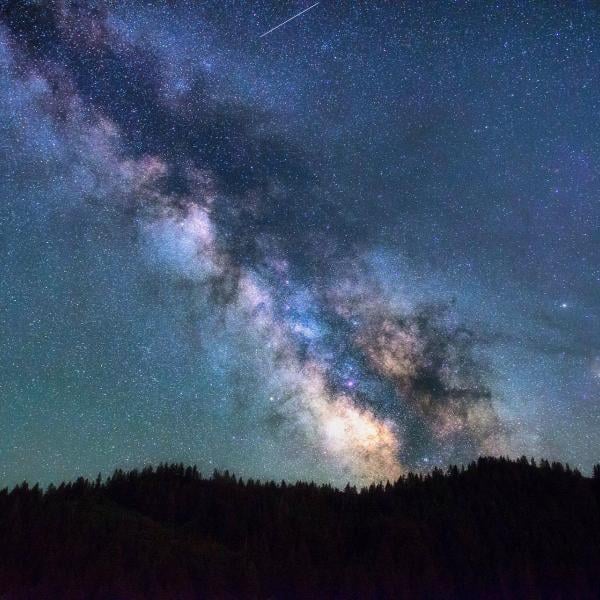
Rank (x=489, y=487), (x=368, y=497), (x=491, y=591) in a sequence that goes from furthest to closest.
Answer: (x=368, y=497)
(x=489, y=487)
(x=491, y=591)

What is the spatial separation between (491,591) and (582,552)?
5.84 feet

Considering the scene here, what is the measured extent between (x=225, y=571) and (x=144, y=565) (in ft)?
3.83

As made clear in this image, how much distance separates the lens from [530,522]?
34.1 ft

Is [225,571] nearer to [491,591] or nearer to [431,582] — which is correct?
[431,582]

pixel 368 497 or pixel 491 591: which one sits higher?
pixel 368 497

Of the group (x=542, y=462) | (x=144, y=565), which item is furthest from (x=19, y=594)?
(x=542, y=462)

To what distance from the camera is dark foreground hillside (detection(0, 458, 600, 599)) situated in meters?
8.20

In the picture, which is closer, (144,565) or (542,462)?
(144,565)

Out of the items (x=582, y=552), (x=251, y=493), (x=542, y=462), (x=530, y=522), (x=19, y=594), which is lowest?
(x=19, y=594)

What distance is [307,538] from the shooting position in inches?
411

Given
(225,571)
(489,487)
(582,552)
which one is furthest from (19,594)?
(489,487)

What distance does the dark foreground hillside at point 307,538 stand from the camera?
8.20m

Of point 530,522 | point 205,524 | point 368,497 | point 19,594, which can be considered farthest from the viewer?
point 368,497

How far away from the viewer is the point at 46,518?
9.55 m
